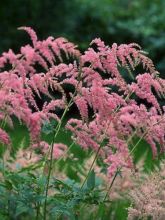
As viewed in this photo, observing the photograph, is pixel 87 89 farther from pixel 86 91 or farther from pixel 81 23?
pixel 81 23

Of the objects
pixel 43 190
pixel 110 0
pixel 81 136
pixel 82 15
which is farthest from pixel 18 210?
pixel 110 0

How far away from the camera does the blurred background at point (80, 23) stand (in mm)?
16625

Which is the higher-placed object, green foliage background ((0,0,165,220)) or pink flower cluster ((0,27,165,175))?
green foliage background ((0,0,165,220))

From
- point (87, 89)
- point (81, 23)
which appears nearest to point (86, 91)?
point (87, 89)

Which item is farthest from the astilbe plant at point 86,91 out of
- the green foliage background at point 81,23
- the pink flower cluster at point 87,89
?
the green foliage background at point 81,23

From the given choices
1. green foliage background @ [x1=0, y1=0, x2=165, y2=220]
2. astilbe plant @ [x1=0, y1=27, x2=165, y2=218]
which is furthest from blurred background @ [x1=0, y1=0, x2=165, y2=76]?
astilbe plant @ [x1=0, y1=27, x2=165, y2=218]

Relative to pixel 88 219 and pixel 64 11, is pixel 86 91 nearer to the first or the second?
pixel 88 219

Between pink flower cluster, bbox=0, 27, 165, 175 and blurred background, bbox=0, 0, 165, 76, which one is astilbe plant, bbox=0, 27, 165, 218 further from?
blurred background, bbox=0, 0, 165, 76

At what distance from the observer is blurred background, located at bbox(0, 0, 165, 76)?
16625 millimetres

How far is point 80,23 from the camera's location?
57.7ft

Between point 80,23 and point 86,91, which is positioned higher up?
point 80,23

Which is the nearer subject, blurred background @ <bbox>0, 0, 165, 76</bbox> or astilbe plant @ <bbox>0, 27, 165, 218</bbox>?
astilbe plant @ <bbox>0, 27, 165, 218</bbox>

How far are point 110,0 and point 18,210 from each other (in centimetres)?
1679

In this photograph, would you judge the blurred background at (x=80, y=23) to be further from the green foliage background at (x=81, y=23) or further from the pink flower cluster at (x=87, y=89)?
the pink flower cluster at (x=87, y=89)
